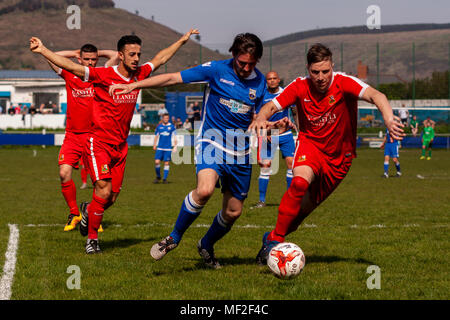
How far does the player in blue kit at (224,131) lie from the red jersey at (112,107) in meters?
1.46

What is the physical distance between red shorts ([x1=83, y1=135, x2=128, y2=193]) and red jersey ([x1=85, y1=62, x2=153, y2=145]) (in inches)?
3.4

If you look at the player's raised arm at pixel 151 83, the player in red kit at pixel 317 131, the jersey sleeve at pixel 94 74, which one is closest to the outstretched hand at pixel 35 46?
the jersey sleeve at pixel 94 74

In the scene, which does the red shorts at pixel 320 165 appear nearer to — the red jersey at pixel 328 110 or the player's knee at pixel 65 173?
the red jersey at pixel 328 110

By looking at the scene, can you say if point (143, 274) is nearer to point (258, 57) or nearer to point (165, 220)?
point (258, 57)

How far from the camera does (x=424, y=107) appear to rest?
49.5 metres

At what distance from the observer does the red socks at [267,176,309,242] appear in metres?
6.60

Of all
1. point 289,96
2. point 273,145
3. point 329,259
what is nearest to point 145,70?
point 289,96

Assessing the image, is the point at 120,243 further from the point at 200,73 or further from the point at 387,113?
the point at 387,113

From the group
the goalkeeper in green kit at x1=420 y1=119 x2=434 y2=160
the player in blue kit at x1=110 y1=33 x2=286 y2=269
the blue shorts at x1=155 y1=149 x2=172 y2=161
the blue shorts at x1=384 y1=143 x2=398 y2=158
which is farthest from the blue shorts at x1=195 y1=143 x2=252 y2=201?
the goalkeeper in green kit at x1=420 y1=119 x2=434 y2=160

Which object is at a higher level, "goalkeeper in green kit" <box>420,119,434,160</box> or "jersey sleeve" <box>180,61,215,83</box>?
"jersey sleeve" <box>180,61,215,83</box>

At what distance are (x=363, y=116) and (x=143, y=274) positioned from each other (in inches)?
1864

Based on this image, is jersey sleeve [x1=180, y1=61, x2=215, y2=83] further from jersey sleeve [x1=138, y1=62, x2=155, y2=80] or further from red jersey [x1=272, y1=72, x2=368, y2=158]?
jersey sleeve [x1=138, y1=62, x2=155, y2=80]

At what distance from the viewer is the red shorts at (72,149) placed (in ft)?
32.4

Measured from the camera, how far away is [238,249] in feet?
26.6
